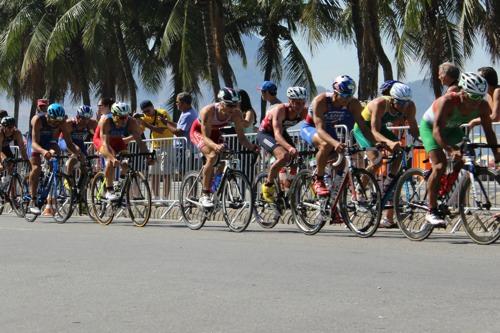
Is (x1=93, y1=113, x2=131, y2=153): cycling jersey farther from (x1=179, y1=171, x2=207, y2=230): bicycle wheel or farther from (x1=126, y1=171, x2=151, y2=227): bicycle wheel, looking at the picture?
(x1=179, y1=171, x2=207, y2=230): bicycle wheel

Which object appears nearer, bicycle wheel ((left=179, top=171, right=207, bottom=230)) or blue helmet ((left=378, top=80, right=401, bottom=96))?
blue helmet ((left=378, top=80, right=401, bottom=96))

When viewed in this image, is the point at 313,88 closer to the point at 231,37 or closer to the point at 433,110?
the point at 231,37

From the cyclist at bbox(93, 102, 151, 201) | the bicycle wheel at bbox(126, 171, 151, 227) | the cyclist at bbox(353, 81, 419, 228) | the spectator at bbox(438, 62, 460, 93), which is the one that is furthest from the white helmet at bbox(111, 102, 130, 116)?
the spectator at bbox(438, 62, 460, 93)

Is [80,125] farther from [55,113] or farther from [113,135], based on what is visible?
[113,135]

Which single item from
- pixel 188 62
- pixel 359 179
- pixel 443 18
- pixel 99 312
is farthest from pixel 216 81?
pixel 99 312

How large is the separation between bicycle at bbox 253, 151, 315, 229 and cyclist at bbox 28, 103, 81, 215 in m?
4.05

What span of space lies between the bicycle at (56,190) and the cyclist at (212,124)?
3278 millimetres

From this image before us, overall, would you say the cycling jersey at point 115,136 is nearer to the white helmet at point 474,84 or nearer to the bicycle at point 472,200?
the bicycle at point 472,200

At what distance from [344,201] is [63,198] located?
6087 mm

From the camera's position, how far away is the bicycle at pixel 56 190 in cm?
1692

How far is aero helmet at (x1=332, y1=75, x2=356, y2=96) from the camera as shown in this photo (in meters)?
12.5

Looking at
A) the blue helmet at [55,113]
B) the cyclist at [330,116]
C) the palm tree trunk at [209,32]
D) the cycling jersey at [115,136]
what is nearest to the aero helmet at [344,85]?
the cyclist at [330,116]

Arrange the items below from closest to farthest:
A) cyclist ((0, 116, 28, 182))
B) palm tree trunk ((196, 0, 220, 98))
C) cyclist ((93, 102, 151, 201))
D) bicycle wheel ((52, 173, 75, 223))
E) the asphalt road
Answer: the asphalt road, cyclist ((93, 102, 151, 201)), bicycle wheel ((52, 173, 75, 223)), cyclist ((0, 116, 28, 182)), palm tree trunk ((196, 0, 220, 98))

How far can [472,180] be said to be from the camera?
11.0 metres
